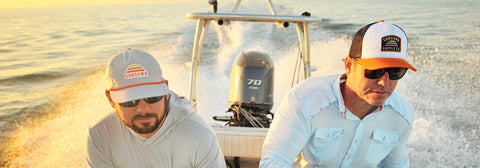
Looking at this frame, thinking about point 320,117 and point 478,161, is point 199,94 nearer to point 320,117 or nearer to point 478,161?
point 478,161

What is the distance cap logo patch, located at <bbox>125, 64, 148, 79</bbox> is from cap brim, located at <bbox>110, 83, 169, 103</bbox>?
0.14 ft

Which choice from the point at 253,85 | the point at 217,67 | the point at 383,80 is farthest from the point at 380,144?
the point at 217,67

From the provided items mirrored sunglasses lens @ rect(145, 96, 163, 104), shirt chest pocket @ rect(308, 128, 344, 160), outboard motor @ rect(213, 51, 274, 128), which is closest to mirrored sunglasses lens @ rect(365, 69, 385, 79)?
shirt chest pocket @ rect(308, 128, 344, 160)

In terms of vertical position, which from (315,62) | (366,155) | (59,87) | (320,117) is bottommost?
(59,87)

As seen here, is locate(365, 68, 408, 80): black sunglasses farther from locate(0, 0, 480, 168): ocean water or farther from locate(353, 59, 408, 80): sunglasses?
locate(0, 0, 480, 168): ocean water

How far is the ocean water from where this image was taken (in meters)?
5.18

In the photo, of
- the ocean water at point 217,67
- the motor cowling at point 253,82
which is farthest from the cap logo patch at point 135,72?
the motor cowling at point 253,82

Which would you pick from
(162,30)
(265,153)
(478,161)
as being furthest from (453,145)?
(162,30)

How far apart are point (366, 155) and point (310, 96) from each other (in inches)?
12.6

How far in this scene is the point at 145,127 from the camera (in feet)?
4.59

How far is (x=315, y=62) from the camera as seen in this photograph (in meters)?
8.21

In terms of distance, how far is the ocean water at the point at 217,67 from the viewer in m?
5.18

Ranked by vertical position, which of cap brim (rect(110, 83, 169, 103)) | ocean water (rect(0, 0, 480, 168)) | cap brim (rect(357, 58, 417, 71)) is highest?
cap brim (rect(357, 58, 417, 71))

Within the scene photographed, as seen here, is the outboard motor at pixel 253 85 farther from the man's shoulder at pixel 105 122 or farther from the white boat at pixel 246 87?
the man's shoulder at pixel 105 122
